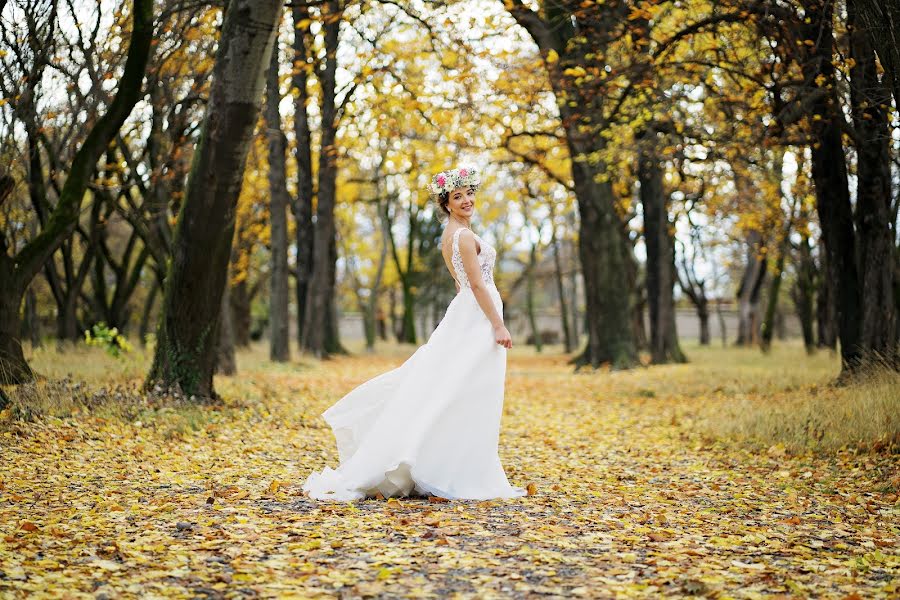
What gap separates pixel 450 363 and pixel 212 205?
15.7 ft

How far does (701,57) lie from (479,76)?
4.23 m

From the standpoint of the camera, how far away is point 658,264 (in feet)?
69.5

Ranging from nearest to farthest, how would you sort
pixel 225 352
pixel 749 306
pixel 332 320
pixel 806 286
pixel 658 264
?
pixel 225 352 → pixel 658 264 → pixel 806 286 → pixel 332 320 → pixel 749 306

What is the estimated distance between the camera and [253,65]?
32.1 feet

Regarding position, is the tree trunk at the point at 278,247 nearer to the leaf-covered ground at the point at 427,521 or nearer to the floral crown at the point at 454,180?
the leaf-covered ground at the point at 427,521

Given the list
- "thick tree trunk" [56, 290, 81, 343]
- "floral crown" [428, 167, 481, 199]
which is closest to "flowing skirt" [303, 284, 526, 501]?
"floral crown" [428, 167, 481, 199]

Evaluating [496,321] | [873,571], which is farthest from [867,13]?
[873,571]

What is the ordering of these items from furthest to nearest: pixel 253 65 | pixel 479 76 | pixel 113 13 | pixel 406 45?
1. pixel 406 45
2. pixel 479 76
3. pixel 113 13
4. pixel 253 65

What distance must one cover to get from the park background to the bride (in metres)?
0.25

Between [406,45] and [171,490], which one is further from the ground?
[406,45]

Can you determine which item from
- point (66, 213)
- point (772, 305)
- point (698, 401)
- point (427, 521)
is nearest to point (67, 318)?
point (66, 213)

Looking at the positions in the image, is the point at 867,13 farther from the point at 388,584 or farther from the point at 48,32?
the point at 48,32

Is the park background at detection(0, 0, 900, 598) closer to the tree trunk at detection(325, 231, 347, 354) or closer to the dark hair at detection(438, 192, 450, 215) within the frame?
the dark hair at detection(438, 192, 450, 215)

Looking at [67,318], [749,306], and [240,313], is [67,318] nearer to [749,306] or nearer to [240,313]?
[240,313]
